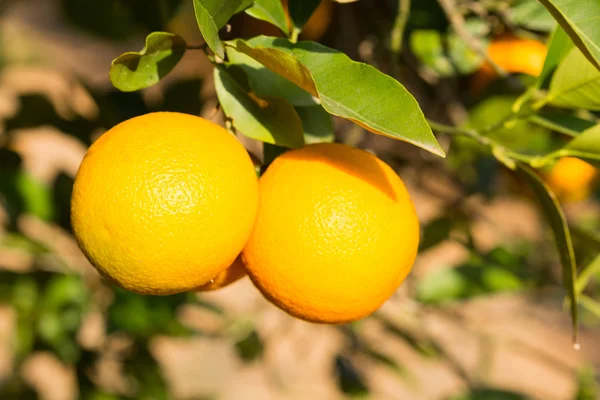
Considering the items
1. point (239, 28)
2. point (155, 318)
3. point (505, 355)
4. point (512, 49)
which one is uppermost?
point (239, 28)

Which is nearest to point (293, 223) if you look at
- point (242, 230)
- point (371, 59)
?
point (242, 230)

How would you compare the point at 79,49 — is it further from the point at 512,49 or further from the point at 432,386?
the point at 512,49

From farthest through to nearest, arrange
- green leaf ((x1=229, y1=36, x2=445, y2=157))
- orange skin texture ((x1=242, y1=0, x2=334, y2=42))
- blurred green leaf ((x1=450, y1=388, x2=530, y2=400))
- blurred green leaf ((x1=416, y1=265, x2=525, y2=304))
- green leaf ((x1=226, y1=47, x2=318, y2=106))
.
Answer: blurred green leaf ((x1=450, y1=388, x2=530, y2=400)) < blurred green leaf ((x1=416, y1=265, x2=525, y2=304)) < orange skin texture ((x1=242, y1=0, x2=334, y2=42)) < green leaf ((x1=226, y1=47, x2=318, y2=106)) < green leaf ((x1=229, y1=36, x2=445, y2=157))

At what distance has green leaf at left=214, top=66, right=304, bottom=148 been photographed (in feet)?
1.97

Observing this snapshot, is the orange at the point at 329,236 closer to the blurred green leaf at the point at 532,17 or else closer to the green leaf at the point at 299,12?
the green leaf at the point at 299,12

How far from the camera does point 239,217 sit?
54 cm

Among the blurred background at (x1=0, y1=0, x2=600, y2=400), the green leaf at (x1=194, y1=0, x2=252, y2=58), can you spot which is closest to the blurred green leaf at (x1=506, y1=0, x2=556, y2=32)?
the blurred background at (x1=0, y1=0, x2=600, y2=400)

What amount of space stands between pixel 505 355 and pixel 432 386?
61 centimetres

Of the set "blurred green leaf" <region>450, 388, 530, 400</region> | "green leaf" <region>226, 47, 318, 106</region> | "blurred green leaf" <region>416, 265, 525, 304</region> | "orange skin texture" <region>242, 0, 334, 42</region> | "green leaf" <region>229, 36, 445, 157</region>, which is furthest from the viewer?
"blurred green leaf" <region>450, 388, 530, 400</region>

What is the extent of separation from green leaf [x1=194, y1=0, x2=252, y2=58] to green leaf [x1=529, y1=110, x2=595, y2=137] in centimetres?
37

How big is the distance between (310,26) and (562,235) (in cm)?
53

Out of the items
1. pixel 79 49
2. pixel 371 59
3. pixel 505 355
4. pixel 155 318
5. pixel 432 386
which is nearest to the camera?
pixel 371 59

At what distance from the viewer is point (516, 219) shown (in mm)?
4758

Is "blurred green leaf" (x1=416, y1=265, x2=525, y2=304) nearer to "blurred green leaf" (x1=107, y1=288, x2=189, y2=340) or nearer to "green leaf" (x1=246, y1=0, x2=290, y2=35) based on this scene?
"blurred green leaf" (x1=107, y1=288, x2=189, y2=340)
